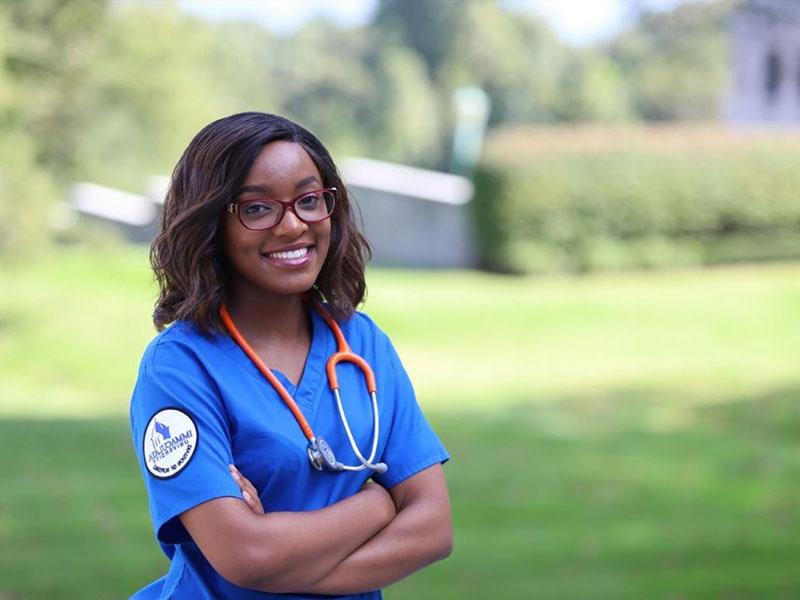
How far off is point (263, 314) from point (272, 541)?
1.24ft

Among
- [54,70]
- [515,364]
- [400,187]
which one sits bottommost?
[515,364]

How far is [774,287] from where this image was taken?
20.1 m

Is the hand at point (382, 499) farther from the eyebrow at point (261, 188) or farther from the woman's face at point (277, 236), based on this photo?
the eyebrow at point (261, 188)

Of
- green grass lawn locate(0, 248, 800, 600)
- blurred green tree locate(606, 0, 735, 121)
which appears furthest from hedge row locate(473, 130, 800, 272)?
blurred green tree locate(606, 0, 735, 121)

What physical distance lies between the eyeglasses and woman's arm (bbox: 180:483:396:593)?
43cm

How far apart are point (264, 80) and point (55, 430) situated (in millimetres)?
33034

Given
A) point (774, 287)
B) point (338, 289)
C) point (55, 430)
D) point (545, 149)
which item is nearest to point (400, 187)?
point (545, 149)

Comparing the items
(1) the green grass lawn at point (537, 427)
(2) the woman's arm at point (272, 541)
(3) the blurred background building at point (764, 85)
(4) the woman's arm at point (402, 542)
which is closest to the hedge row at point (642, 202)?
(1) the green grass lawn at point (537, 427)

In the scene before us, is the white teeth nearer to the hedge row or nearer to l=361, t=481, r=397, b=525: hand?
l=361, t=481, r=397, b=525: hand

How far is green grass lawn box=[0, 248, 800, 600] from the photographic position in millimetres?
7539

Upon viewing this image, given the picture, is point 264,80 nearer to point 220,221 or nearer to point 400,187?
point 400,187

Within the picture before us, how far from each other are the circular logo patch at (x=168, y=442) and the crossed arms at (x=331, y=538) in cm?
7

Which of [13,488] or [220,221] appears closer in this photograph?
[220,221]

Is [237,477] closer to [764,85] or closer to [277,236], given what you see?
[277,236]
